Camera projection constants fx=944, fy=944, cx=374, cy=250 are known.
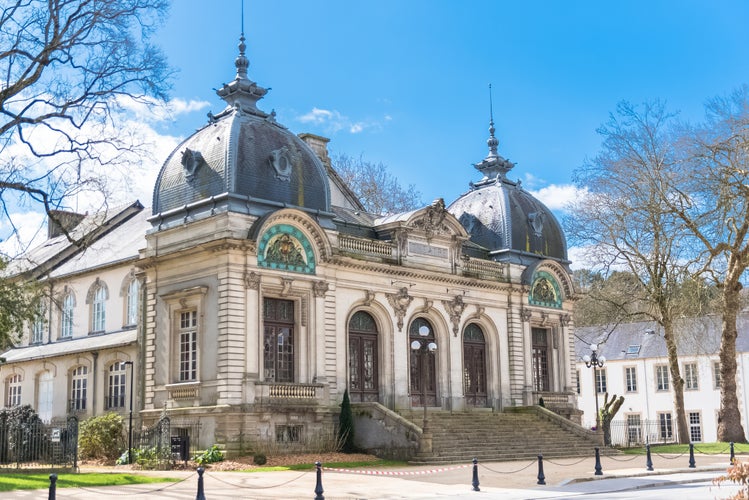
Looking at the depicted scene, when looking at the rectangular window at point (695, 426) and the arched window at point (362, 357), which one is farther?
the rectangular window at point (695, 426)

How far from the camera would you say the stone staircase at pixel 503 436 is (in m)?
32.7

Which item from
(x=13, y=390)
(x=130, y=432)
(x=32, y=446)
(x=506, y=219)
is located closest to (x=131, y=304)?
(x=130, y=432)

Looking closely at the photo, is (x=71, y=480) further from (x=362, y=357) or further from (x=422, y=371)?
(x=422, y=371)

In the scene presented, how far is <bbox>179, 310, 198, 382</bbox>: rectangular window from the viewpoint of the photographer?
33312mm

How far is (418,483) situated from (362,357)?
12870mm

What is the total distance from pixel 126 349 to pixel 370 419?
1017 cm

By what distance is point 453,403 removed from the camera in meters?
39.7

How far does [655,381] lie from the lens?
6606 cm

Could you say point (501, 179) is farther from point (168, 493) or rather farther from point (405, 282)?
point (168, 493)

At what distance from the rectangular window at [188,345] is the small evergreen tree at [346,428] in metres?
5.32

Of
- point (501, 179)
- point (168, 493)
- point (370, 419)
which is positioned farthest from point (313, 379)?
point (501, 179)

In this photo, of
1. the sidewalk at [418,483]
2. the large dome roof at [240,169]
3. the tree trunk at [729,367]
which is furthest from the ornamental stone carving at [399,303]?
the tree trunk at [729,367]

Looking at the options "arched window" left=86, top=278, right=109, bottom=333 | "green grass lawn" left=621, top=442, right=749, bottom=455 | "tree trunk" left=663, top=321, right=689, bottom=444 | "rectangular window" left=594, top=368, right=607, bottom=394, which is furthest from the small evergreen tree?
"rectangular window" left=594, top=368, right=607, bottom=394

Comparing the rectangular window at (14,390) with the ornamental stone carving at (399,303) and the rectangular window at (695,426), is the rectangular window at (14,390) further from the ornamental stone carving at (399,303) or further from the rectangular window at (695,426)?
the rectangular window at (695,426)
